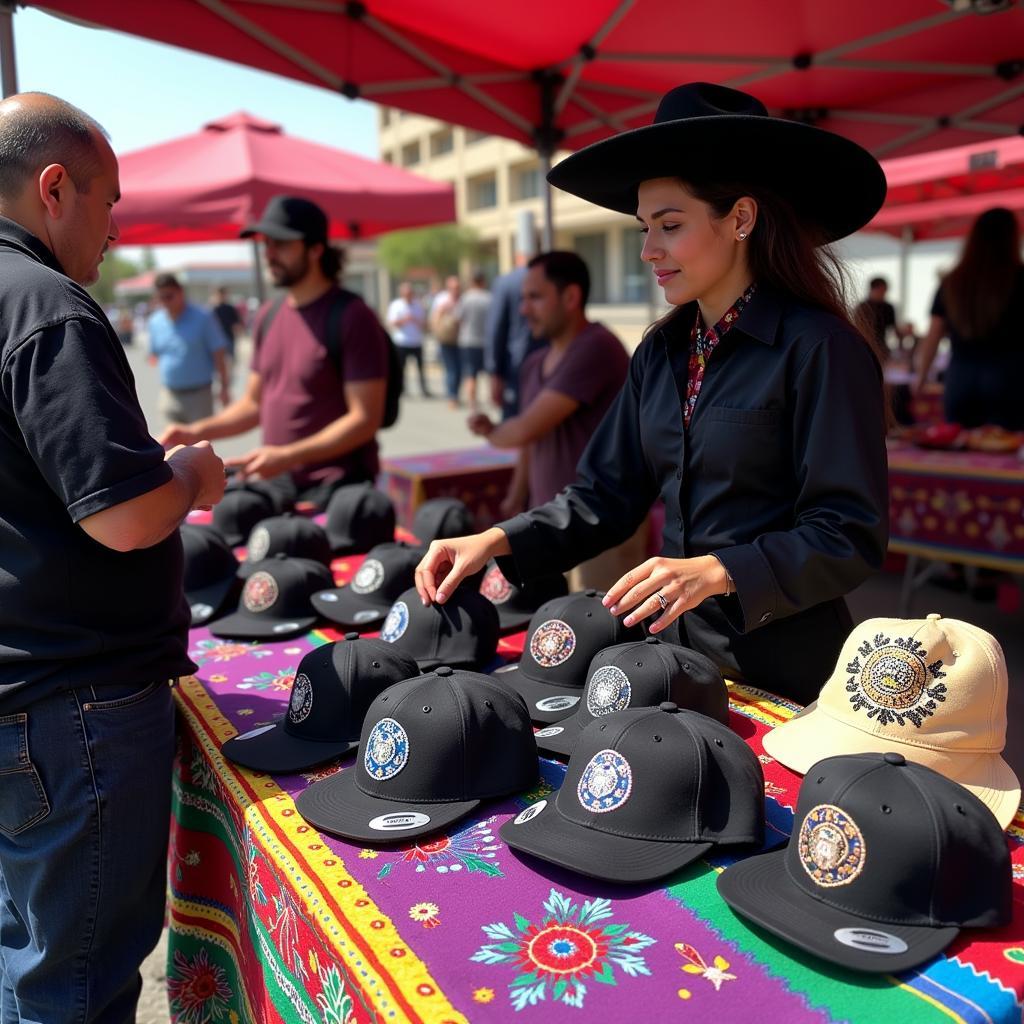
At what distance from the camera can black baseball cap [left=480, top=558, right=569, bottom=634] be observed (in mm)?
2133

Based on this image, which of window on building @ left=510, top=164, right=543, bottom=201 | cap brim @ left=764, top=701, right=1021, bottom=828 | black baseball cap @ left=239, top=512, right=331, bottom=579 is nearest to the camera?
cap brim @ left=764, top=701, right=1021, bottom=828

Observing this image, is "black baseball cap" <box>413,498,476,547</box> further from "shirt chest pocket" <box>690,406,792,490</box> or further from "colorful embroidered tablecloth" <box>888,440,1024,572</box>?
"colorful embroidered tablecloth" <box>888,440,1024,572</box>

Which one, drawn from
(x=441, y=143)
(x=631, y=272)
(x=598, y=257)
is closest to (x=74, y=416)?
(x=631, y=272)

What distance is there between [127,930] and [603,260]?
3472cm

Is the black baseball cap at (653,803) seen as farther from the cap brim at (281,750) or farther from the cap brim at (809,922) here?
the cap brim at (281,750)

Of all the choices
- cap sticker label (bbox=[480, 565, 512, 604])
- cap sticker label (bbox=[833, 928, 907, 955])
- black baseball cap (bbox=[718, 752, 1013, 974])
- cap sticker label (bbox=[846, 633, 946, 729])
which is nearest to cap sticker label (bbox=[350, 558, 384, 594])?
cap sticker label (bbox=[480, 565, 512, 604])

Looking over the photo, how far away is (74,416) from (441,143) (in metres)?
44.4

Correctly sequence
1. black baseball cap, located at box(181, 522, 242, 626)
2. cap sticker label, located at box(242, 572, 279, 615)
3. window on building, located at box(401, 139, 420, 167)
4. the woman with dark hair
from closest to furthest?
cap sticker label, located at box(242, 572, 279, 615), black baseball cap, located at box(181, 522, 242, 626), the woman with dark hair, window on building, located at box(401, 139, 420, 167)

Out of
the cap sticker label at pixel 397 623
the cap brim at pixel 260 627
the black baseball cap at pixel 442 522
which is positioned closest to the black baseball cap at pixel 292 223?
the black baseball cap at pixel 442 522

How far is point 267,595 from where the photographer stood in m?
2.21

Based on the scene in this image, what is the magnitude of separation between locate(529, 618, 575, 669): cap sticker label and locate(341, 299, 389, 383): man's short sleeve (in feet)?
5.00

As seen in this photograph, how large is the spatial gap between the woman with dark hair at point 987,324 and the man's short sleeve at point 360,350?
119 inches

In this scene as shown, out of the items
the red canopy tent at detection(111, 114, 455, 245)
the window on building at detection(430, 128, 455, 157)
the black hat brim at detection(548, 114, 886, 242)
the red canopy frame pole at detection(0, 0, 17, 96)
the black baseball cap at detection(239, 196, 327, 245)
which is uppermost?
the window on building at detection(430, 128, 455, 157)

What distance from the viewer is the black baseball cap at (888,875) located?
0.96m
